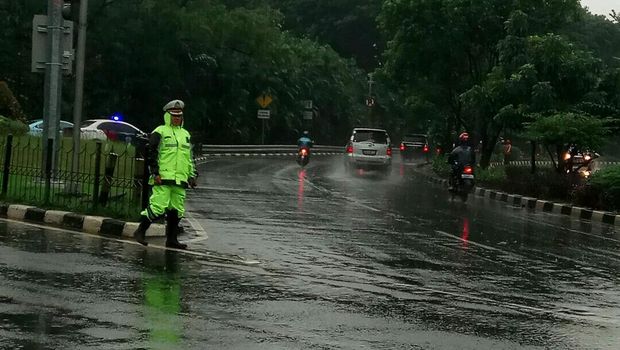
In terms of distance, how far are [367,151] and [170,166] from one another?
27.9 meters

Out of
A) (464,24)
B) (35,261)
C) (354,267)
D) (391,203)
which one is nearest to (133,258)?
(35,261)

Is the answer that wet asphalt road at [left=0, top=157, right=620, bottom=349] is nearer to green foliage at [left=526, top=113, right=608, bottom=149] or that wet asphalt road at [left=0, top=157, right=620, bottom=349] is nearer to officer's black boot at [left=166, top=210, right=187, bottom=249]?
officer's black boot at [left=166, top=210, right=187, bottom=249]

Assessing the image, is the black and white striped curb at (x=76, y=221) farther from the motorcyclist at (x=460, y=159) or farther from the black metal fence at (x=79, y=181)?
the motorcyclist at (x=460, y=159)

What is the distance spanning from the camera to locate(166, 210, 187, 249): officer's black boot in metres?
11.8

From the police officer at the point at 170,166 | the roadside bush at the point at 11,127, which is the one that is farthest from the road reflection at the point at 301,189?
the roadside bush at the point at 11,127

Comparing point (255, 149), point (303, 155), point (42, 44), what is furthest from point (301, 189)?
point (255, 149)

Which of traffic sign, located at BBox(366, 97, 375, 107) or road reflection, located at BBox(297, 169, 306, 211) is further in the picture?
traffic sign, located at BBox(366, 97, 375, 107)

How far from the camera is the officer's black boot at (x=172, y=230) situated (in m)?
11.8

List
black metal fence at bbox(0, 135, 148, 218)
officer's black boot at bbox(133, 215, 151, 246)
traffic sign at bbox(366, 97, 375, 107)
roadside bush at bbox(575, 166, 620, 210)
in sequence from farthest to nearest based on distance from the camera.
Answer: traffic sign at bbox(366, 97, 375, 107) → roadside bush at bbox(575, 166, 620, 210) → black metal fence at bbox(0, 135, 148, 218) → officer's black boot at bbox(133, 215, 151, 246)

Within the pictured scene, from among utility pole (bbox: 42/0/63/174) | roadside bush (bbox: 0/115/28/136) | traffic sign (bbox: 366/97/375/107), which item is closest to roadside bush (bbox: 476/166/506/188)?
roadside bush (bbox: 0/115/28/136)

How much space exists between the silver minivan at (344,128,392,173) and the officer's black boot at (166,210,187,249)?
27.3 meters

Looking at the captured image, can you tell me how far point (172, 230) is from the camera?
39.1ft

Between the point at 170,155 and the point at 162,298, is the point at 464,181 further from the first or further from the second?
the point at 162,298

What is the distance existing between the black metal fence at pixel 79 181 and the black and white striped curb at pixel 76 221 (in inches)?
13.1
